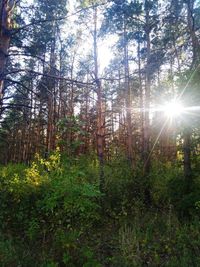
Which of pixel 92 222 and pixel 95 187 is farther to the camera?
pixel 92 222

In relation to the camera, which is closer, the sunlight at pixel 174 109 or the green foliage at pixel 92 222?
the green foliage at pixel 92 222

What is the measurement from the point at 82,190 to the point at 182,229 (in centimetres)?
324

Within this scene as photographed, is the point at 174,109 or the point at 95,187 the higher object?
the point at 174,109

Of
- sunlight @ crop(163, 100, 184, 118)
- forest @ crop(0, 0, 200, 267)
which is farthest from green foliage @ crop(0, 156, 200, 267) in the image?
sunlight @ crop(163, 100, 184, 118)

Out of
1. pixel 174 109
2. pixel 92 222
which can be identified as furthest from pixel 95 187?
pixel 174 109

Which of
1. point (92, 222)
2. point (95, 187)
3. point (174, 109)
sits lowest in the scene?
point (92, 222)

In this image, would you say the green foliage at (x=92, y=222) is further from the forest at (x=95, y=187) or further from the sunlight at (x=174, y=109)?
the sunlight at (x=174, y=109)

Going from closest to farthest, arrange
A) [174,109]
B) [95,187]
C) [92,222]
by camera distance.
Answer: [95,187]
[92,222]
[174,109]

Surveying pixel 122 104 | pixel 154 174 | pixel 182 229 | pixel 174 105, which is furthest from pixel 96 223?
pixel 122 104

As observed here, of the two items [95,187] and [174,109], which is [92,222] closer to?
[95,187]

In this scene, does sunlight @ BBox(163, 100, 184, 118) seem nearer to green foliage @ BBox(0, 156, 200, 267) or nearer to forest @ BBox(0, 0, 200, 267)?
forest @ BBox(0, 0, 200, 267)

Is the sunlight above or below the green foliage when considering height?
above

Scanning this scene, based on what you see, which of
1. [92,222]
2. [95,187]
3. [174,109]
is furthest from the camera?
[174,109]

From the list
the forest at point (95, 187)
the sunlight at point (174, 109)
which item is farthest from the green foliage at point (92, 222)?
the sunlight at point (174, 109)
